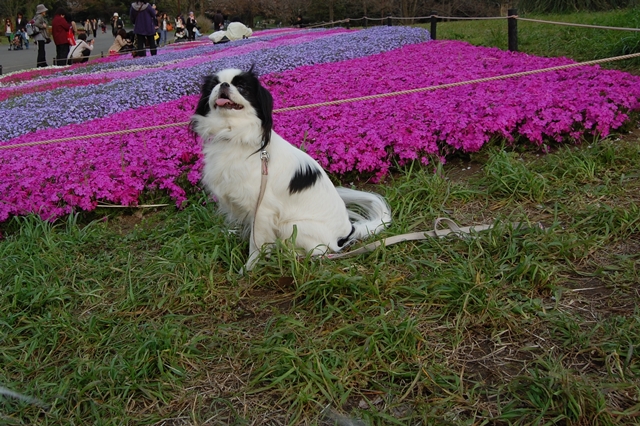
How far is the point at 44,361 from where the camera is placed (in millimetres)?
2732

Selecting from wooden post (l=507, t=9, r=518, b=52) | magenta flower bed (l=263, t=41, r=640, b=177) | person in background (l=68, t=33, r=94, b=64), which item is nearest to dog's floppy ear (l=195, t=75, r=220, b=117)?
magenta flower bed (l=263, t=41, r=640, b=177)

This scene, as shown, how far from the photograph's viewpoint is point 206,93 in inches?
128

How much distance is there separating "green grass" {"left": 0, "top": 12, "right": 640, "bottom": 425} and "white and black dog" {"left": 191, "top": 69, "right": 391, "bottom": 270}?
0.20m

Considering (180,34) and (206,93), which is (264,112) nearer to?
(206,93)

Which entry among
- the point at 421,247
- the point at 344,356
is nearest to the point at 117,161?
the point at 421,247

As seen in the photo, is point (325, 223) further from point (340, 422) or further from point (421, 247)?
point (340, 422)

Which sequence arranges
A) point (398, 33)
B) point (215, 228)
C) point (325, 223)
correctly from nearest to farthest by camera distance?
1. point (325, 223)
2. point (215, 228)
3. point (398, 33)

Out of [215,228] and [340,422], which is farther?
[215,228]

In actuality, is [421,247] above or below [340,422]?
above

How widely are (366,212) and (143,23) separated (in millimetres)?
14883

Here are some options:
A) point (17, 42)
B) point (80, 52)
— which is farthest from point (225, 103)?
point (17, 42)

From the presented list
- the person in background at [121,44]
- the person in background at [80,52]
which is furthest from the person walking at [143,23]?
the person in background at [80,52]

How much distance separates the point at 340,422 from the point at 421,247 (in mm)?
1502

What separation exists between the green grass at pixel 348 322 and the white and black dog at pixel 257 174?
20 centimetres
